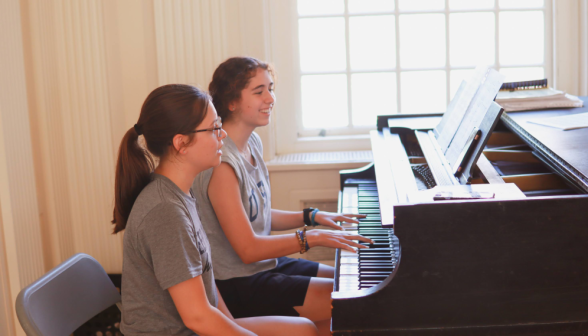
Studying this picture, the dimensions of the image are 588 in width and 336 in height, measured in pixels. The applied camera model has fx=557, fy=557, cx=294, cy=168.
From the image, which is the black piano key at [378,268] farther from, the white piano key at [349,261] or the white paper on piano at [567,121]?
the white paper on piano at [567,121]

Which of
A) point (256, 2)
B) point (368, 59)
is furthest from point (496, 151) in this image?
point (256, 2)

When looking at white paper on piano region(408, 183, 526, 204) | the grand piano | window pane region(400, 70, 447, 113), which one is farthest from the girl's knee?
window pane region(400, 70, 447, 113)

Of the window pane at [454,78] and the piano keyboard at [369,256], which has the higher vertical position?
the window pane at [454,78]

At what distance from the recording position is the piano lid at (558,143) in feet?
4.45

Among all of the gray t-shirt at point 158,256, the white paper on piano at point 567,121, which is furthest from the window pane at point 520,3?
the gray t-shirt at point 158,256

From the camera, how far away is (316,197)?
286 cm

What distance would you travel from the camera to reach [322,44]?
3.01 metres

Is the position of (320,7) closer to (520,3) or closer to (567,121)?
(520,3)

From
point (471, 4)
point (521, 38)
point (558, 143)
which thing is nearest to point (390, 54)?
point (471, 4)

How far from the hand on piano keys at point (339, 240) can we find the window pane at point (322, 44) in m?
1.54

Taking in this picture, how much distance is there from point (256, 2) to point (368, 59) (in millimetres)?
692

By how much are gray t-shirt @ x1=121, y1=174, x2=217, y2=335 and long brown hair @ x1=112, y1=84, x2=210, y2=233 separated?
5 centimetres

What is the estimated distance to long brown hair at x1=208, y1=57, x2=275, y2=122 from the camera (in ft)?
6.11

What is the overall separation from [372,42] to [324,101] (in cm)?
41
